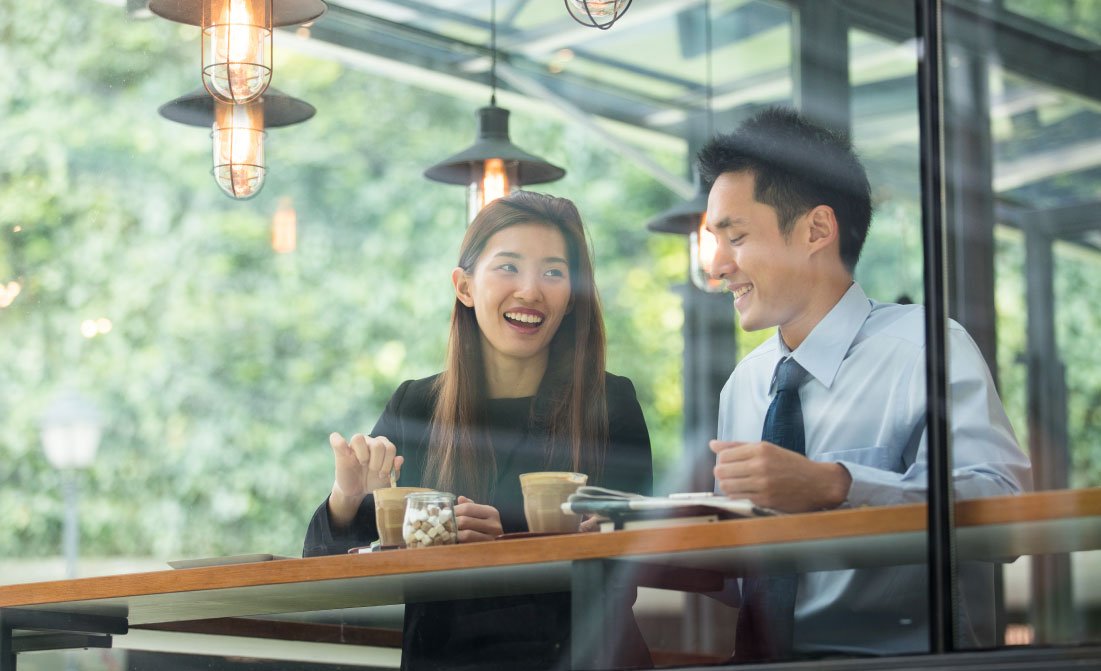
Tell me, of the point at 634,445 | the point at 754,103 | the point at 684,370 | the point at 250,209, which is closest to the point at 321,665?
the point at 634,445

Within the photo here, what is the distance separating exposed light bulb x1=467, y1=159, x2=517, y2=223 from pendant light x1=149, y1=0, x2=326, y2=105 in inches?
30.2

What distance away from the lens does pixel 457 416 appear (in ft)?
7.54

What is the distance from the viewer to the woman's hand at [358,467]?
1921 millimetres

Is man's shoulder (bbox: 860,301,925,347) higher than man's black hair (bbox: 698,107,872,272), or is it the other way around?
man's black hair (bbox: 698,107,872,272)

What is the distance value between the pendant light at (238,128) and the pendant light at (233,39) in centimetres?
22

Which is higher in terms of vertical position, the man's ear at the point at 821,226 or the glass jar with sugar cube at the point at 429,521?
the man's ear at the point at 821,226

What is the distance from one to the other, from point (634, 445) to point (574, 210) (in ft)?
1.33

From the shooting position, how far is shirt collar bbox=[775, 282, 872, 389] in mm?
1857

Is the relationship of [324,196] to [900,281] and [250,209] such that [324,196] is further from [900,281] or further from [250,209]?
[900,281]

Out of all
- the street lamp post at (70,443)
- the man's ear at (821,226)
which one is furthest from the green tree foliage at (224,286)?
the man's ear at (821,226)

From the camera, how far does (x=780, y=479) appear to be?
1407 mm

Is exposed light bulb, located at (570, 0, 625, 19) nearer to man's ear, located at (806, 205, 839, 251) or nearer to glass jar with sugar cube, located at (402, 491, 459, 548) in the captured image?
man's ear, located at (806, 205, 839, 251)

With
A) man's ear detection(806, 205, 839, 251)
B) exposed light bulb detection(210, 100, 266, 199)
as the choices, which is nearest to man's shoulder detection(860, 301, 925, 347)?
man's ear detection(806, 205, 839, 251)

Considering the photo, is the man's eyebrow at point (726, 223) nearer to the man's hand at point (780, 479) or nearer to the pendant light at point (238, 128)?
the man's hand at point (780, 479)
